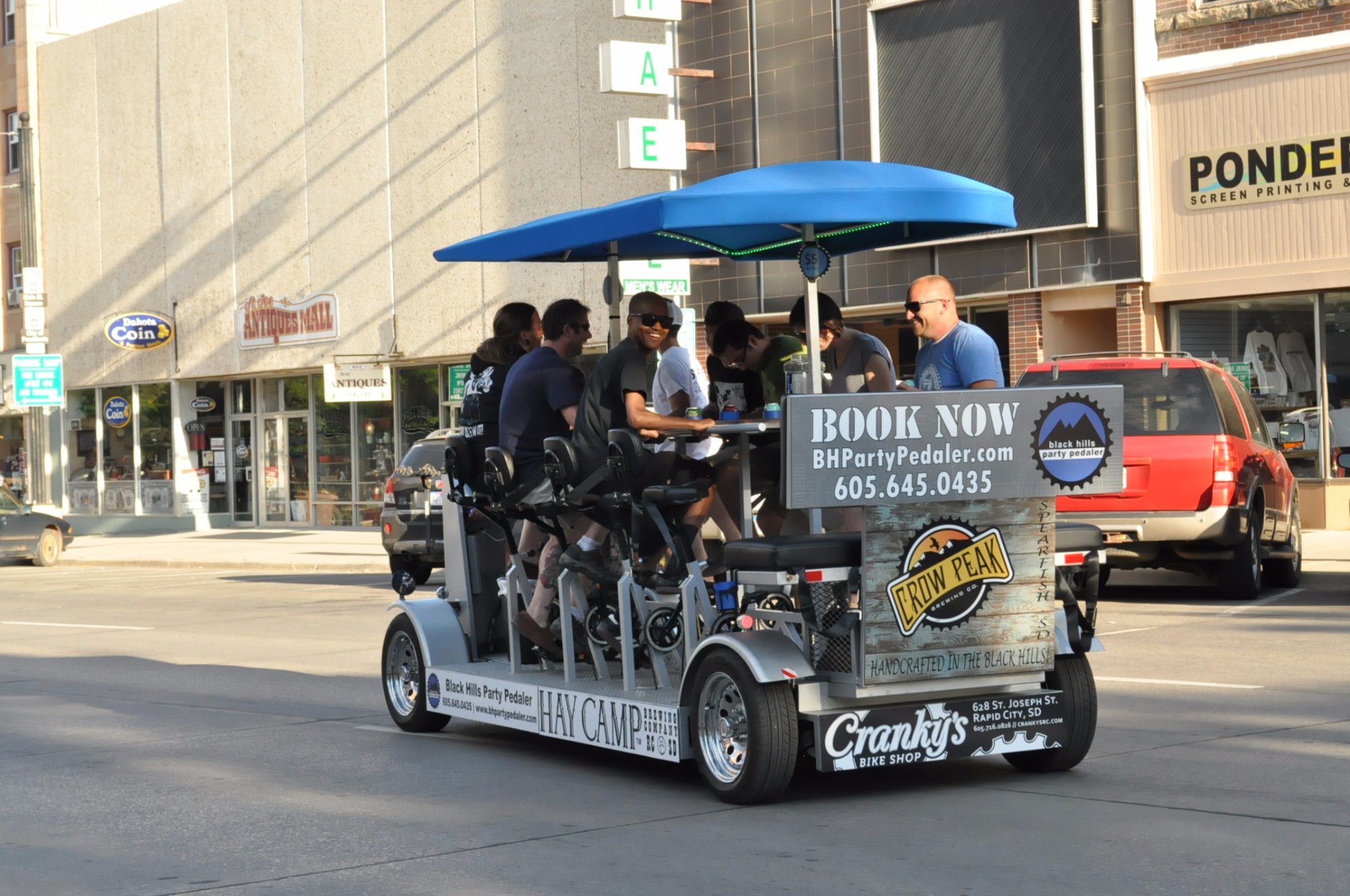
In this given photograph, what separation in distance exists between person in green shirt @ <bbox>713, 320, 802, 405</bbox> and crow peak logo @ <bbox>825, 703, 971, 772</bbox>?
2.28m

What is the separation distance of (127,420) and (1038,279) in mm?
22567

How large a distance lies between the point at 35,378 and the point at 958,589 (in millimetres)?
29353

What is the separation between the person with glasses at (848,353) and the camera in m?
8.65

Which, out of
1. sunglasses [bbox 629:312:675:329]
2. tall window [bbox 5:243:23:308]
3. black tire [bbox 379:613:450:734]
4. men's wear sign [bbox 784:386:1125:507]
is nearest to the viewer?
men's wear sign [bbox 784:386:1125:507]

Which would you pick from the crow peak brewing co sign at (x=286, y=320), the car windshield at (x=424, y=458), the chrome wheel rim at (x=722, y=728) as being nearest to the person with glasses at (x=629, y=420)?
the chrome wheel rim at (x=722, y=728)

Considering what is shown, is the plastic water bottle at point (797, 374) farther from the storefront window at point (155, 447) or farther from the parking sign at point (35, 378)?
the storefront window at point (155, 447)

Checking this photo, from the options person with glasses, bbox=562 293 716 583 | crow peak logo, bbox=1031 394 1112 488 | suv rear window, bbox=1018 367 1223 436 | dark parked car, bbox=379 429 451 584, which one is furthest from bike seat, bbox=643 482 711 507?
dark parked car, bbox=379 429 451 584

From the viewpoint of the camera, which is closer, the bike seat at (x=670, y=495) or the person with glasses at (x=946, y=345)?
the bike seat at (x=670, y=495)

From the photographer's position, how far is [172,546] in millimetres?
30906

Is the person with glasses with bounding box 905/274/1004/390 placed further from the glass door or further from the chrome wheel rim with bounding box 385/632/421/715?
the glass door

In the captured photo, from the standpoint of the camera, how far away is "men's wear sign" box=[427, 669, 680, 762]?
7207mm

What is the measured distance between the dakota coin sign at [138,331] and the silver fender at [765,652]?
98.8 feet

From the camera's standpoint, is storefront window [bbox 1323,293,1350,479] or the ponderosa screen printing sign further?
storefront window [bbox 1323,293,1350,479]

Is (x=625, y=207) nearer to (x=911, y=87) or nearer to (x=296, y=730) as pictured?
(x=296, y=730)
